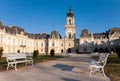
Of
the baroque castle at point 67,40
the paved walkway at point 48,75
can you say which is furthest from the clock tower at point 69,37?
the paved walkway at point 48,75

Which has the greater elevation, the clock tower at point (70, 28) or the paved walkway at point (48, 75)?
the clock tower at point (70, 28)

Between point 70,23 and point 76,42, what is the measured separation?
7982mm

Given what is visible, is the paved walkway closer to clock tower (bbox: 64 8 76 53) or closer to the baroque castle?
the baroque castle

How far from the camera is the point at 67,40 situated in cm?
7169

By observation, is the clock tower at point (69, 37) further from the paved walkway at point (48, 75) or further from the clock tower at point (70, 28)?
the paved walkway at point (48, 75)

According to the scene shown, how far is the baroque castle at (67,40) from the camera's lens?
64000 mm

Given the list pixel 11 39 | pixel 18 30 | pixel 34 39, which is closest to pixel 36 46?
pixel 34 39

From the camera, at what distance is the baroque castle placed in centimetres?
6400

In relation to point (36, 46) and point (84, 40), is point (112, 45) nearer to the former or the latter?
point (84, 40)

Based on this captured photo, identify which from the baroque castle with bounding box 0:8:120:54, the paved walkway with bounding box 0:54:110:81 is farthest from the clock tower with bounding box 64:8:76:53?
the paved walkway with bounding box 0:54:110:81

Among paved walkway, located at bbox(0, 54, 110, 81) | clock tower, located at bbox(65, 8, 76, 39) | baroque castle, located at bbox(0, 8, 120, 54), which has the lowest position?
paved walkway, located at bbox(0, 54, 110, 81)

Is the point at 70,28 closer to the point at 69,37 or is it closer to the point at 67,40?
the point at 69,37

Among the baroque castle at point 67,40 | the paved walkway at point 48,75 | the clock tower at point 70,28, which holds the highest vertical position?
the clock tower at point 70,28

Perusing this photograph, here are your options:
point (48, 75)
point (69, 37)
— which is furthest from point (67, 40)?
point (48, 75)
